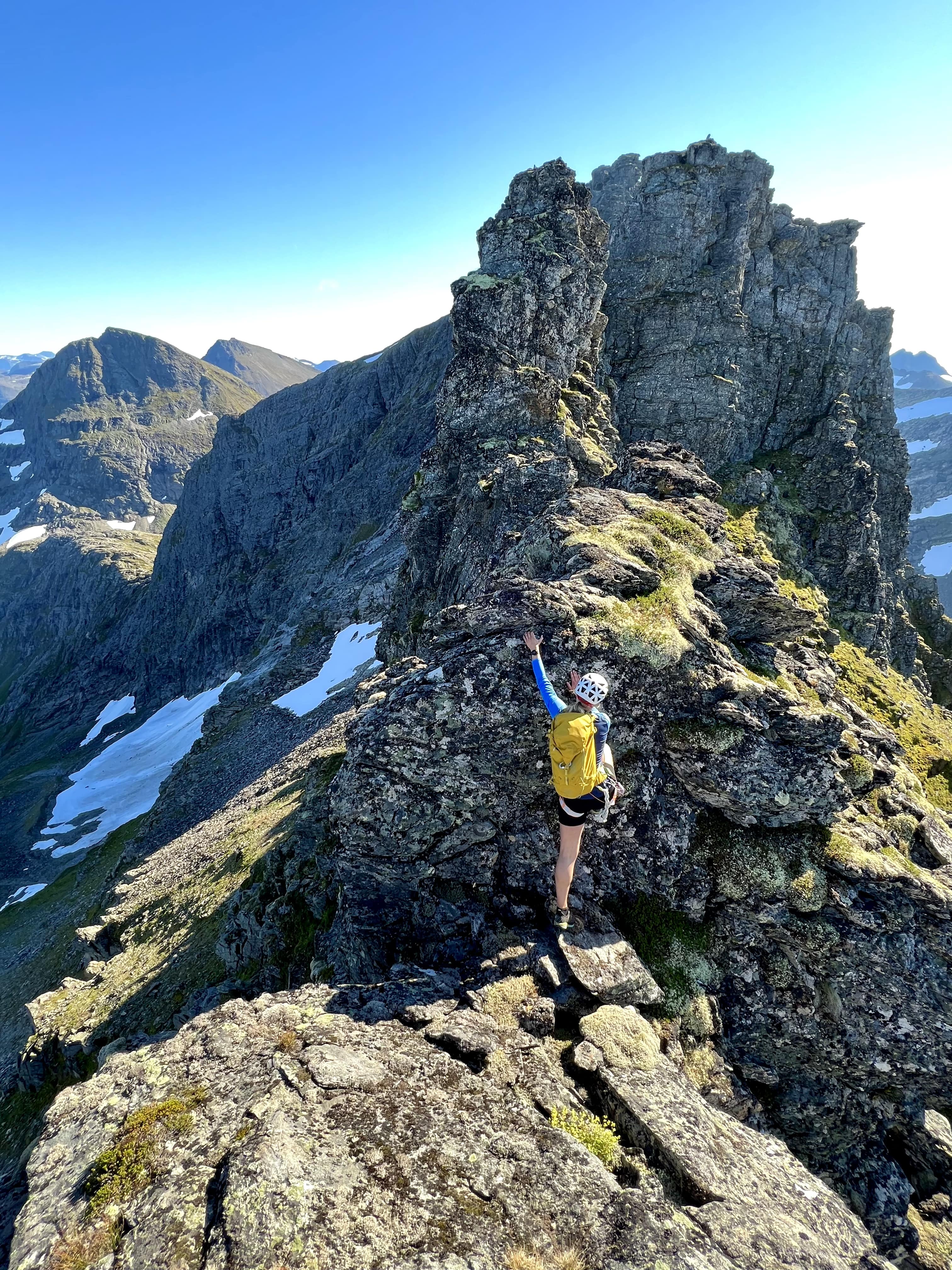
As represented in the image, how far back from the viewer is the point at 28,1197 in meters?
7.68

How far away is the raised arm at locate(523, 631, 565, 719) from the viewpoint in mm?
11383

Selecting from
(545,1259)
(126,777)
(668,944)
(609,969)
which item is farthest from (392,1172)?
(126,777)

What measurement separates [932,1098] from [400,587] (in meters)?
41.0

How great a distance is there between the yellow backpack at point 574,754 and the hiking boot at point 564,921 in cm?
296

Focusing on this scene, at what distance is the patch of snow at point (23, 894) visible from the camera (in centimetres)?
7506

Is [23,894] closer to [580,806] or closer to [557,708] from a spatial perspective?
[580,806]

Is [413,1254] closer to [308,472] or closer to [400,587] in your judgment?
[400,587]

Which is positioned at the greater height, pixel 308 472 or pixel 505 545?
pixel 308 472

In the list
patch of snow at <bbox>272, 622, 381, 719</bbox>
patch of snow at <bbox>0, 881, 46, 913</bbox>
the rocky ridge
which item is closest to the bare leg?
the rocky ridge

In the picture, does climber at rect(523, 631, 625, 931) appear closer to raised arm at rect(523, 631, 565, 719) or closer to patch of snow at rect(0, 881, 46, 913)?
raised arm at rect(523, 631, 565, 719)

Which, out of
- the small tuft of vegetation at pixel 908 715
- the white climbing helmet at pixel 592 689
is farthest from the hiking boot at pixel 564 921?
the small tuft of vegetation at pixel 908 715

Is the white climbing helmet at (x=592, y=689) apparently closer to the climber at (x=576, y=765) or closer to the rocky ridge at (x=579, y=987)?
the climber at (x=576, y=765)

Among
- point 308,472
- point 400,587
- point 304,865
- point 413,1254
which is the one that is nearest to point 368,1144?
point 413,1254

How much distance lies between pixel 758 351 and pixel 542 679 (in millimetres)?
70864
